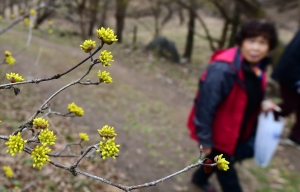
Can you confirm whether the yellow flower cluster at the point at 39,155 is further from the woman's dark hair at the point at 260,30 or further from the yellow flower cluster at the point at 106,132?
the woman's dark hair at the point at 260,30

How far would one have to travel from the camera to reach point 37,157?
82 centimetres

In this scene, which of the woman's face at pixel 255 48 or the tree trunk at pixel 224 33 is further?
the tree trunk at pixel 224 33

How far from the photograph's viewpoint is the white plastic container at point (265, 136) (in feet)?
10.5

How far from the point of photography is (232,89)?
9.22 ft

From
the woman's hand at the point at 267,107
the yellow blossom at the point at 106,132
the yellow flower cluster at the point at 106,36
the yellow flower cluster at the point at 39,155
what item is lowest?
the woman's hand at the point at 267,107

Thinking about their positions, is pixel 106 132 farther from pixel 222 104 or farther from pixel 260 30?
pixel 260 30

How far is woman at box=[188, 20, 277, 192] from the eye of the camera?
280 centimetres

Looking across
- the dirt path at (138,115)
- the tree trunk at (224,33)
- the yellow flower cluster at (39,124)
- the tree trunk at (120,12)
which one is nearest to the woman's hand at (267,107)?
the dirt path at (138,115)

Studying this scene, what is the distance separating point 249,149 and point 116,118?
3265 mm

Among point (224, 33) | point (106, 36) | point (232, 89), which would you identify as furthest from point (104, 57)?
point (224, 33)

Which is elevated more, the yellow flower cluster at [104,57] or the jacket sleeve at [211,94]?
the yellow flower cluster at [104,57]

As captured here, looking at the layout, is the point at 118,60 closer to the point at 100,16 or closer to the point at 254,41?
the point at 100,16

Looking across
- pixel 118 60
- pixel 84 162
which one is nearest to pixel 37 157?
pixel 84 162

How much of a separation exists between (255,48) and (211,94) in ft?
2.19
